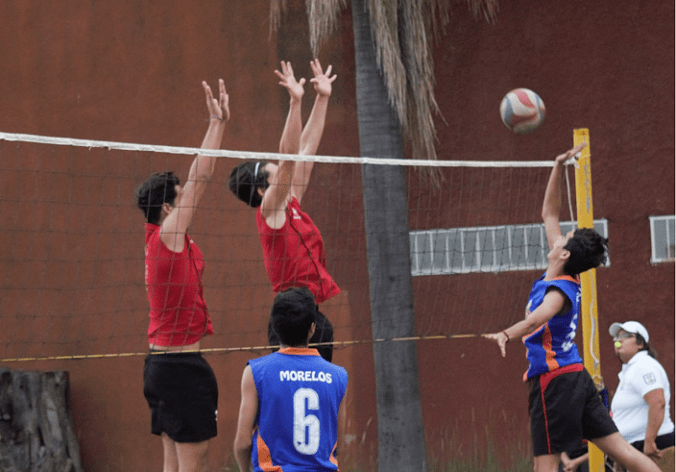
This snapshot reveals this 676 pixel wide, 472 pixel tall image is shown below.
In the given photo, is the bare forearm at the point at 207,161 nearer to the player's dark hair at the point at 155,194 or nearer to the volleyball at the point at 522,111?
the player's dark hair at the point at 155,194

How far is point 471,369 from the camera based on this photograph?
29.2 ft

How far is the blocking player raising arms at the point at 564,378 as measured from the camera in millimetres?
5289

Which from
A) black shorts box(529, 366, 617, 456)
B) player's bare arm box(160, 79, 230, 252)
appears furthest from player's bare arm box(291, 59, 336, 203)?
black shorts box(529, 366, 617, 456)

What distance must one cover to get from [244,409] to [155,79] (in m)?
6.22

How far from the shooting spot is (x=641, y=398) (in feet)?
21.0

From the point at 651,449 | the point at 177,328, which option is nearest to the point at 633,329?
the point at 651,449

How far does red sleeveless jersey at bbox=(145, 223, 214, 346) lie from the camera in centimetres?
496

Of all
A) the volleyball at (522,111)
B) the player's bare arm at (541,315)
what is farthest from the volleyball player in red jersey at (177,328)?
the volleyball at (522,111)

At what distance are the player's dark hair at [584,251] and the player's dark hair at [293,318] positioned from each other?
2.12 meters

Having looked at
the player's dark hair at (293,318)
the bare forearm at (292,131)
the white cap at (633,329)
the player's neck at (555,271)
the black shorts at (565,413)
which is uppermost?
the bare forearm at (292,131)

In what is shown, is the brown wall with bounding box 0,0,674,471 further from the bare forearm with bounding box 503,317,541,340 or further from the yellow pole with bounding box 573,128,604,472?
the bare forearm with bounding box 503,317,541,340

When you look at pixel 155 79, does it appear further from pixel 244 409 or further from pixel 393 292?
pixel 244 409

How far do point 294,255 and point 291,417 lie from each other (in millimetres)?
1627

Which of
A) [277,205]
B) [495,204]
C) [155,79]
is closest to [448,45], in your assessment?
[495,204]
